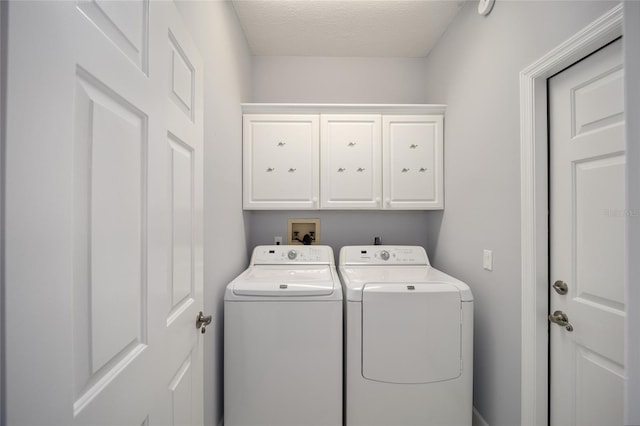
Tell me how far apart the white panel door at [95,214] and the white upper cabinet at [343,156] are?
117cm

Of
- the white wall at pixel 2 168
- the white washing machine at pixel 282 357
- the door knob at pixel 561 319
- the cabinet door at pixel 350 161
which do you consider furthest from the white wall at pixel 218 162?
the door knob at pixel 561 319

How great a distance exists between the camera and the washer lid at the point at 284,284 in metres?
1.54

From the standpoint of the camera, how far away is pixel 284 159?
6.85 feet

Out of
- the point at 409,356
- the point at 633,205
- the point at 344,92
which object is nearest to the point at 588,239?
the point at 633,205

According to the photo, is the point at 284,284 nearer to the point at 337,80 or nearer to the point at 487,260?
the point at 487,260

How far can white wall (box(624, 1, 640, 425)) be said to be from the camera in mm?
476

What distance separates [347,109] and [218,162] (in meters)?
1.10

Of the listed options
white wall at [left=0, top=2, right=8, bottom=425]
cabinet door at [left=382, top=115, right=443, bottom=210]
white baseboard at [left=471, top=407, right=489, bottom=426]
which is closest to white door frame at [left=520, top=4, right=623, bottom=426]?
white baseboard at [left=471, top=407, right=489, bottom=426]

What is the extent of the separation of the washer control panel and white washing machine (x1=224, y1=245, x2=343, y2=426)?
522 mm

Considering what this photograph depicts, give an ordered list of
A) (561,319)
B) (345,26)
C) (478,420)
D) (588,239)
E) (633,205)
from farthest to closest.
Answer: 1. (345,26)
2. (478,420)
3. (561,319)
4. (588,239)
5. (633,205)

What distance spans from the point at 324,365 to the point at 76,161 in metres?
1.50

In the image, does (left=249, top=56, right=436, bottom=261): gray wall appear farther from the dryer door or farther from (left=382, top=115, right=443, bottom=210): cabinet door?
the dryer door

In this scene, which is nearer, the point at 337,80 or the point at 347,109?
the point at 347,109

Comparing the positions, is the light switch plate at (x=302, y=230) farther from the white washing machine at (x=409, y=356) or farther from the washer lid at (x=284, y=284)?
the white washing machine at (x=409, y=356)
